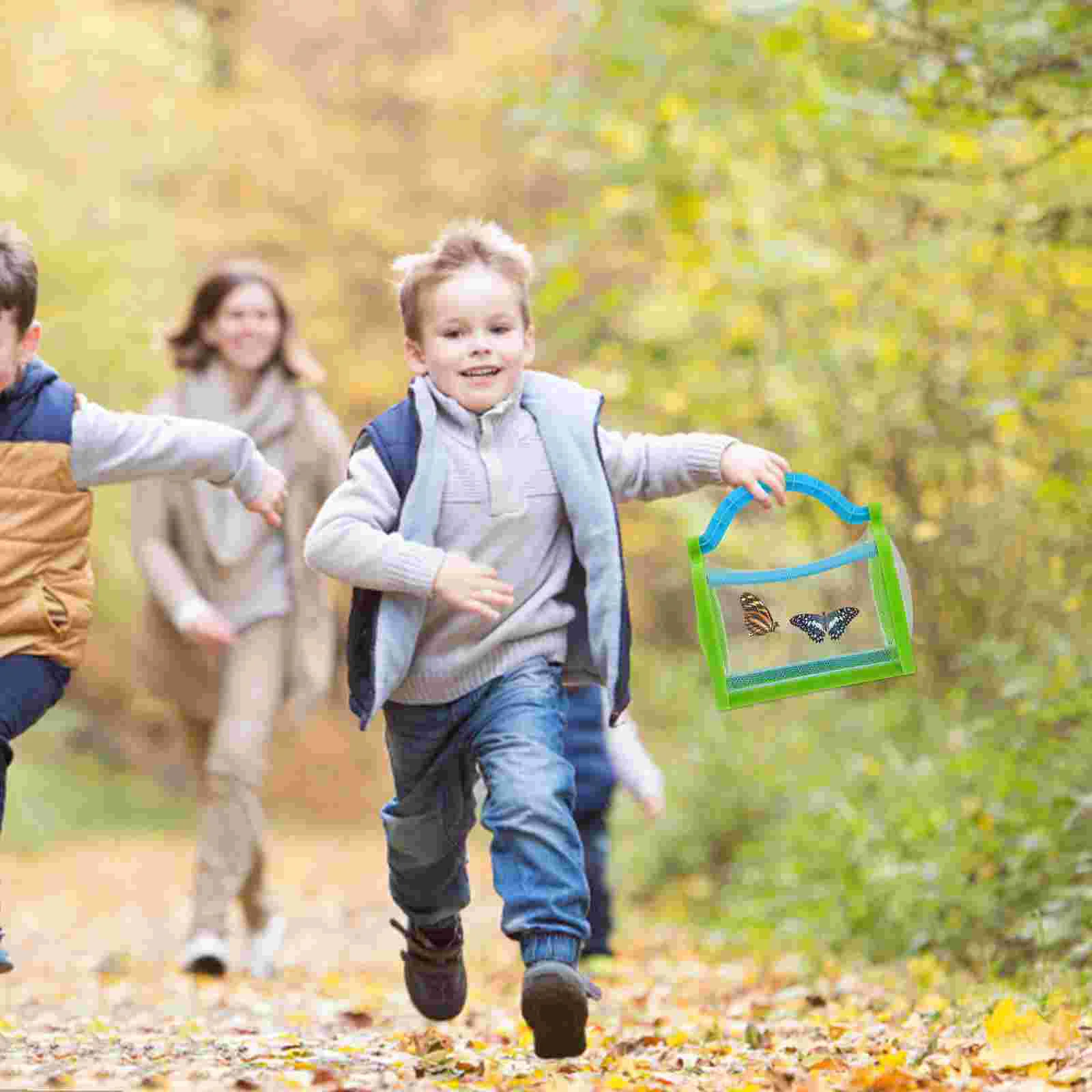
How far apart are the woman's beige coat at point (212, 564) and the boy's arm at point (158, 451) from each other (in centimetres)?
232

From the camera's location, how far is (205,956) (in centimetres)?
695

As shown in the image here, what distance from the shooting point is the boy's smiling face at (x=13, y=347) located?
4.48 meters

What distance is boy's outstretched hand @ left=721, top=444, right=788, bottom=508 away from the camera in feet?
14.0

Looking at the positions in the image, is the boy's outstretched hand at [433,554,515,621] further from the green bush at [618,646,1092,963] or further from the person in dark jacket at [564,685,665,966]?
the person in dark jacket at [564,685,665,966]

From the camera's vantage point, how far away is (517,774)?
410cm

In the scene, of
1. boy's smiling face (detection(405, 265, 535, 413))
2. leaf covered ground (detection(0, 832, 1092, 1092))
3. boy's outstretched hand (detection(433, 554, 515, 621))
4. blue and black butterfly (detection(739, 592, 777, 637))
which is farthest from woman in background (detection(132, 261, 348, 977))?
boy's outstretched hand (detection(433, 554, 515, 621))

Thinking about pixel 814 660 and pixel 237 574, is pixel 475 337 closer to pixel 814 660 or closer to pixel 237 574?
pixel 814 660

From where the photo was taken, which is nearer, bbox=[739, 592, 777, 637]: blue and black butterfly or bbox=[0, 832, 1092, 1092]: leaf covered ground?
bbox=[0, 832, 1092, 1092]: leaf covered ground

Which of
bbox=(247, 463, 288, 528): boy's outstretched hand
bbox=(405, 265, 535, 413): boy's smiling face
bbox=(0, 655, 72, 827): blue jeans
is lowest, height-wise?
bbox=(0, 655, 72, 827): blue jeans

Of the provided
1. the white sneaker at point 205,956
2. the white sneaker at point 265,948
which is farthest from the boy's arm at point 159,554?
the white sneaker at point 265,948

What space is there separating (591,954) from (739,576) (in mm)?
3095

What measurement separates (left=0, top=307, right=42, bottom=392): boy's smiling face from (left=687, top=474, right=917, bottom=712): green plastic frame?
1.62 meters

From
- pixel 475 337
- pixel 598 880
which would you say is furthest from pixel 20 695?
pixel 598 880

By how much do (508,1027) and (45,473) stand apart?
6.34ft
